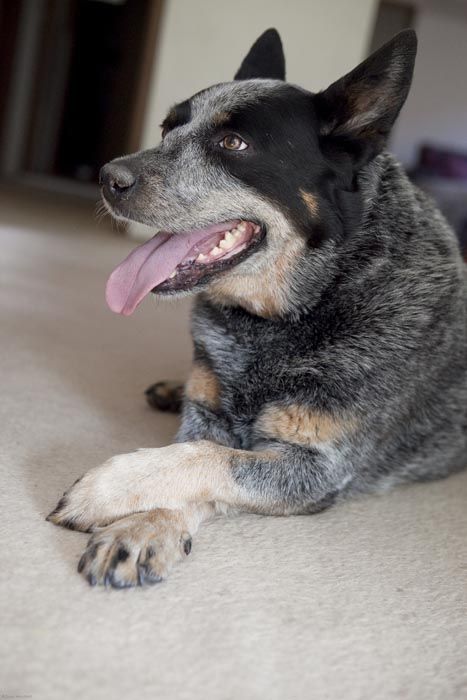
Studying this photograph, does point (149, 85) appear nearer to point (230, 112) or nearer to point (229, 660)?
point (230, 112)

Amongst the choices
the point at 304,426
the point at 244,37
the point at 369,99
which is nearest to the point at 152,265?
the point at 304,426

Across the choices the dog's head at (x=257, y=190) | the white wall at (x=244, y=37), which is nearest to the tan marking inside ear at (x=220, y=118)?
the dog's head at (x=257, y=190)

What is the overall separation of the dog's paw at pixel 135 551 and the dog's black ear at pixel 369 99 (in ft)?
3.00

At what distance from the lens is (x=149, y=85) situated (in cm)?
634

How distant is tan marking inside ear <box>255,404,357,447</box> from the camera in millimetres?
1645

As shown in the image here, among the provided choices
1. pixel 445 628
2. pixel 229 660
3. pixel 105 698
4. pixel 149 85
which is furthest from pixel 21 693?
pixel 149 85

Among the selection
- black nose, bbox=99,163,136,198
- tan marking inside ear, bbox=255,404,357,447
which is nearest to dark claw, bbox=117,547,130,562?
tan marking inside ear, bbox=255,404,357,447

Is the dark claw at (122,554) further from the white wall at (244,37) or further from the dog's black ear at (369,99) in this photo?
the white wall at (244,37)

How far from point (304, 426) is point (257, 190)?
52 cm

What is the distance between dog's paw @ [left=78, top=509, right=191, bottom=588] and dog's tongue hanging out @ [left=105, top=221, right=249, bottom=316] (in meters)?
0.52

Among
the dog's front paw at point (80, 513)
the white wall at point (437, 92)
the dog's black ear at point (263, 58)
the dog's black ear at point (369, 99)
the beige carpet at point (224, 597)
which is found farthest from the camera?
the white wall at point (437, 92)

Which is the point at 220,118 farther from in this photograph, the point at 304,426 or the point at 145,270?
the point at 304,426

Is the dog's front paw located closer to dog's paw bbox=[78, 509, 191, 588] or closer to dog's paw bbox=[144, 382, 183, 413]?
dog's paw bbox=[78, 509, 191, 588]

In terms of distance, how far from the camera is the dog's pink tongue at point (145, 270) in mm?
1719
